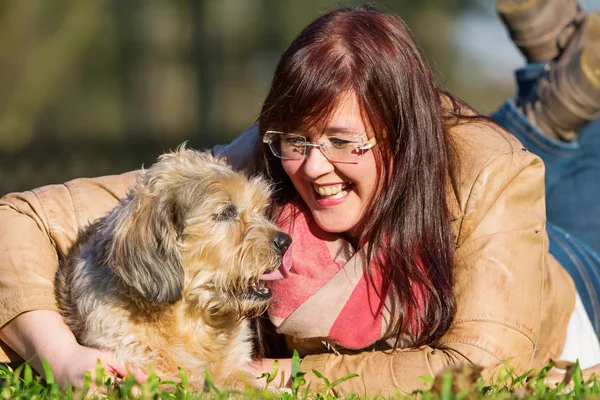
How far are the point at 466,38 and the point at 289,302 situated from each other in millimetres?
20934

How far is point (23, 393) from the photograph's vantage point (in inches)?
148

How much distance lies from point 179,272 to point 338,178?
94 centimetres

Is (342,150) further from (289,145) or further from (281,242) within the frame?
(281,242)

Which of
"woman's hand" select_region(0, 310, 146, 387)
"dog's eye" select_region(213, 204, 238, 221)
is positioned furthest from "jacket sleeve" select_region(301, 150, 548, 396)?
"woman's hand" select_region(0, 310, 146, 387)

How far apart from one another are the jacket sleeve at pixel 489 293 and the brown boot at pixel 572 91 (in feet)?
8.12

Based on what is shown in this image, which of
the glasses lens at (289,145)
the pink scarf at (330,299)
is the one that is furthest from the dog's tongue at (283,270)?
the glasses lens at (289,145)

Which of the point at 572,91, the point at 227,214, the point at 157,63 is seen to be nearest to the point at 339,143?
the point at 227,214

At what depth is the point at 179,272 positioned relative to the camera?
4.35m

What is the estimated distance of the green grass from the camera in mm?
3365

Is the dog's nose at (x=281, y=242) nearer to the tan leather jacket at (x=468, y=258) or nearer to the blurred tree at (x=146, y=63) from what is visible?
the tan leather jacket at (x=468, y=258)

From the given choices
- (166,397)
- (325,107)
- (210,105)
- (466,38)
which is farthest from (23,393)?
(466,38)

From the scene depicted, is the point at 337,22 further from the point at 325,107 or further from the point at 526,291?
the point at 526,291

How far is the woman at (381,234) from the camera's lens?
4367mm

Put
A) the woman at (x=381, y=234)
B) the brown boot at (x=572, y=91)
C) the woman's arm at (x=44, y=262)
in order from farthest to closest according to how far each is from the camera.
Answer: the brown boot at (x=572, y=91), the woman at (x=381, y=234), the woman's arm at (x=44, y=262)
